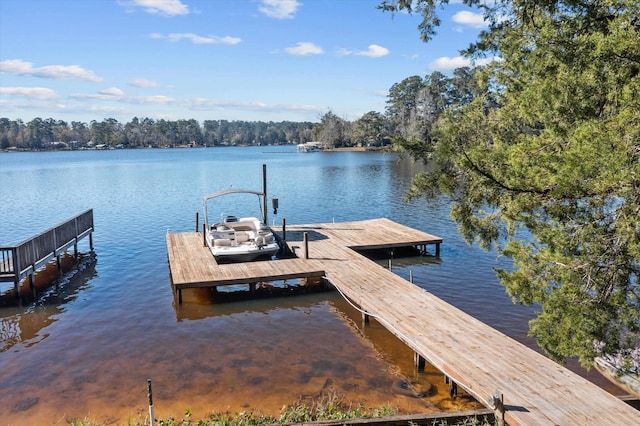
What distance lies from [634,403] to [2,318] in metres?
15.4

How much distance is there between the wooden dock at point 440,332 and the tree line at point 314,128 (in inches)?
1602

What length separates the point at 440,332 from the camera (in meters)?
10.0

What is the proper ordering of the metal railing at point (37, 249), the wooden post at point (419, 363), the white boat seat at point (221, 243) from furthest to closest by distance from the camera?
the white boat seat at point (221, 243)
the metal railing at point (37, 249)
the wooden post at point (419, 363)

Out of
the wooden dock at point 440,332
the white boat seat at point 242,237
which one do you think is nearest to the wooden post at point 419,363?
the wooden dock at point 440,332

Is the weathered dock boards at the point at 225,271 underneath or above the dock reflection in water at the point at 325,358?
above

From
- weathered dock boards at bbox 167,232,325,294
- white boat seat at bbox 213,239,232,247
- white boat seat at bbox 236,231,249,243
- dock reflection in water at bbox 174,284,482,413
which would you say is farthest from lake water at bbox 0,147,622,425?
white boat seat at bbox 236,231,249,243

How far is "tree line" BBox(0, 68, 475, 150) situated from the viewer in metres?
92.6

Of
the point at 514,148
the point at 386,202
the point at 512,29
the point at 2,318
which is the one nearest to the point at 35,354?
the point at 2,318

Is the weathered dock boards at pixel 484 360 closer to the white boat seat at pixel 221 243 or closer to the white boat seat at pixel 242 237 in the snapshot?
the white boat seat at pixel 221 243

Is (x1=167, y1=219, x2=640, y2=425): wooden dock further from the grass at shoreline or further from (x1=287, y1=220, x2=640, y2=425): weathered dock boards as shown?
the grass at shoreline

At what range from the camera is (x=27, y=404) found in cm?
930

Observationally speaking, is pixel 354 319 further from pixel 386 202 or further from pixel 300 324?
pixel 386 202

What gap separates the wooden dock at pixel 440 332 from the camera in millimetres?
7031

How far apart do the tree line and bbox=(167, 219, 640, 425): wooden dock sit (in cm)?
4070
